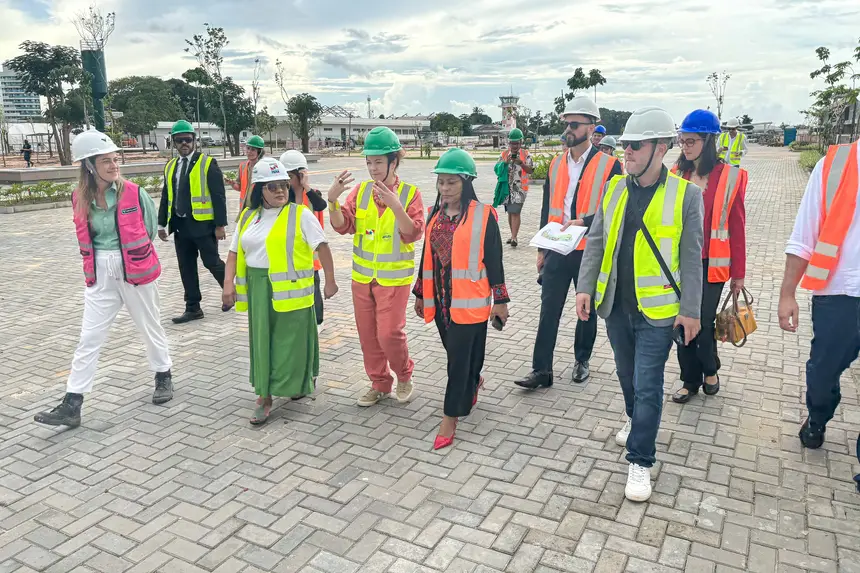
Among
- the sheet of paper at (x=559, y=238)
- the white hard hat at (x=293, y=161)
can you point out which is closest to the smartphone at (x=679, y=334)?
the sheet of paper at (x=559, y=238)

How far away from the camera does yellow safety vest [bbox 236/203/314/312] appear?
4320 mm

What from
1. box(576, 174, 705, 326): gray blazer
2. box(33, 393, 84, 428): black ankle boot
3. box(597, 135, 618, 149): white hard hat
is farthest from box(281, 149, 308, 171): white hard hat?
box(597, 135, 618, 149): white hard hat

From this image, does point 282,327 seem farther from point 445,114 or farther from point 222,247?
point 445,114

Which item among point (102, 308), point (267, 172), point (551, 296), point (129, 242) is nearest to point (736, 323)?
point (551, 296)

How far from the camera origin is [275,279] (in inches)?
171

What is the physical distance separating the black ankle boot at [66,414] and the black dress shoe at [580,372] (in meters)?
3.57

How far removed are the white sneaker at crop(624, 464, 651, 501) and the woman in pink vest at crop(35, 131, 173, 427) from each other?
345 cm

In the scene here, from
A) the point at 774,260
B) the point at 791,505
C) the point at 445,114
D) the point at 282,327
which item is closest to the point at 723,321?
the point at 791,505

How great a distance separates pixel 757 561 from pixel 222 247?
978 centimetres

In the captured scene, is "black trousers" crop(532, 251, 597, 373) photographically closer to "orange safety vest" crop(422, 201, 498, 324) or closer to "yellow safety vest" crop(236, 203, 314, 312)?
"orange safety vest" crop(422, 201, 498, 324)

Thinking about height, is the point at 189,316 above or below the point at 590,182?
below

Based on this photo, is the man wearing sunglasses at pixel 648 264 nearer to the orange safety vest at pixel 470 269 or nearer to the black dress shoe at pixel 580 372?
the orange safety vest at pixel 470 269

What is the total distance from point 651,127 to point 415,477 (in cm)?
226

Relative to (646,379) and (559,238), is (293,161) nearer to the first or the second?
(559,238)
